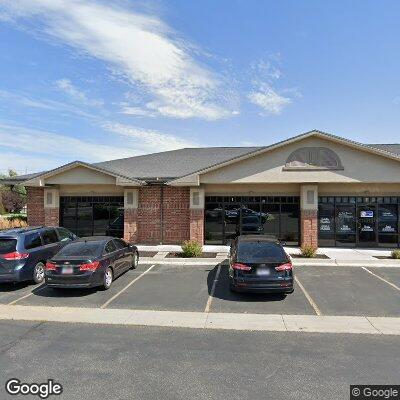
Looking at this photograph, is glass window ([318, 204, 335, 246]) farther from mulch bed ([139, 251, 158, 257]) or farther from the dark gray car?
the dark gray car

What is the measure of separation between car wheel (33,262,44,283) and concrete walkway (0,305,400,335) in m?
2.48

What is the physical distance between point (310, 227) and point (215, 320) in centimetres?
1129

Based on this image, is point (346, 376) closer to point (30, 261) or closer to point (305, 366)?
point (305, 366)

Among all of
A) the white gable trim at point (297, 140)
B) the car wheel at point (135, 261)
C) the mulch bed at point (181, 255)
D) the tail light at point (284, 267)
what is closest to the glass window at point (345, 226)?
the white gable trim at point (297, 140)

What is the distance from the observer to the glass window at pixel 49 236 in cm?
1278

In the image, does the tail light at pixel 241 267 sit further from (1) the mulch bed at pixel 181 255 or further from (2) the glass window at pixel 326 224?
(2) the glass window at pixel 326 224

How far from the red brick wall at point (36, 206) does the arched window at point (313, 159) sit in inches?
543

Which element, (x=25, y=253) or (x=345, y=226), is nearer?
(x=25, y=253)

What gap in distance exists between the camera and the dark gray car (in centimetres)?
1094

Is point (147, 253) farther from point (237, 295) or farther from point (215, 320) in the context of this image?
point (215, 320)

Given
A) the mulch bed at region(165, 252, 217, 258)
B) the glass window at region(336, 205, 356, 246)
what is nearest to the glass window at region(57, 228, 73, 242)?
the mulch bed at region(165, 252, 217, 258)

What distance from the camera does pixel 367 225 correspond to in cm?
1883

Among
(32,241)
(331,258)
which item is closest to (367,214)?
(331,258)

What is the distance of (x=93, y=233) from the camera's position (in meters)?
20.8
